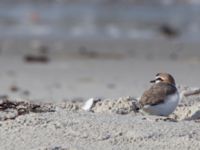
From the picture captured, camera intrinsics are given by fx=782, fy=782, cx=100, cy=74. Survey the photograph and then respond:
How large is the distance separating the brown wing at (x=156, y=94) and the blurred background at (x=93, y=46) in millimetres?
3264

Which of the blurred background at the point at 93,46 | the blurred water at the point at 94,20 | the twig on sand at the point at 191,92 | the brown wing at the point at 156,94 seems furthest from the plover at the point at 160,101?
the blurred water at the point at 94,20

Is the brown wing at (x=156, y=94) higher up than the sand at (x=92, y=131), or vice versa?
the brown wing at (x=156, y=94)

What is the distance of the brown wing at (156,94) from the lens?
20.3 ft

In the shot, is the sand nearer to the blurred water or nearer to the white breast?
the white breast

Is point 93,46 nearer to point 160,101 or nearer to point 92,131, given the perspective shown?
point 160,101

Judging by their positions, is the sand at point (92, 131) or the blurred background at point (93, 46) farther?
the blurred background at point (93, 46)

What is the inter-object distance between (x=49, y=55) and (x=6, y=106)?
8.46 meters

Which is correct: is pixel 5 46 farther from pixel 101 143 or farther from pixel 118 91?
pixel 101 143

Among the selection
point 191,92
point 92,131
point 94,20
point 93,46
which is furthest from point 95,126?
point 94,20

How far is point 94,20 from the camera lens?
2005 cm

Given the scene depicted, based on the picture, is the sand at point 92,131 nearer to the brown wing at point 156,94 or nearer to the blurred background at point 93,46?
the brown wing at point 156,94

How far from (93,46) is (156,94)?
32.8 feet

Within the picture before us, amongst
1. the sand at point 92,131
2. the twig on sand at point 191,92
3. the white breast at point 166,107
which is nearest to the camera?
the sand at point 92,131

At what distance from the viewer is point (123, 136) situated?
18.1 feet
